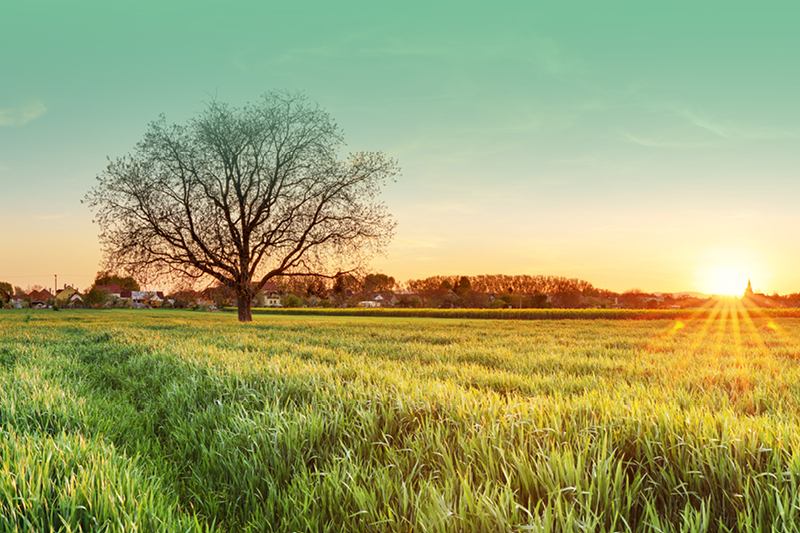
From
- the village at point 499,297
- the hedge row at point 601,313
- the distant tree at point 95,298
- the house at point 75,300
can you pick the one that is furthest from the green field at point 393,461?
the house at point 75,300

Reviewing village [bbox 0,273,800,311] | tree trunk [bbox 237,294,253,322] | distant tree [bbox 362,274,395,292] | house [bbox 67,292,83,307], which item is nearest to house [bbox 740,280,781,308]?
village [bbox 0,273,800,311]

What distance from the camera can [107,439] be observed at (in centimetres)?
343

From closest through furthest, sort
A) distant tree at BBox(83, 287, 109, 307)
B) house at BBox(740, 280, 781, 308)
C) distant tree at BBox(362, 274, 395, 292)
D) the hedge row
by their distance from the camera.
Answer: distant tree at BBox(362, 274, 395, 292) → the hedge row → house at BBox(740, 280, 781, 308) → distant tree at BBox(83, 287, 109, 307)

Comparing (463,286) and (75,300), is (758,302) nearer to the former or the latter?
(463,286)

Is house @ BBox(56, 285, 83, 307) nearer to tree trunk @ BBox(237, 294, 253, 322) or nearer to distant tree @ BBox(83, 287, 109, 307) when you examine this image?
distant tree @ BBox(83, 287, 109, 307)

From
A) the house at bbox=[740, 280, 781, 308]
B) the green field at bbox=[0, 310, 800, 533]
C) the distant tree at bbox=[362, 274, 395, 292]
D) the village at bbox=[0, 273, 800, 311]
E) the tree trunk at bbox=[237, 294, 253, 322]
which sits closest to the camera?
the green field at bbox=[0, 310, 800, 533]

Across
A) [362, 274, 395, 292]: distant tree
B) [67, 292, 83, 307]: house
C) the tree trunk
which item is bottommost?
[67, 292, 83, 307]: house

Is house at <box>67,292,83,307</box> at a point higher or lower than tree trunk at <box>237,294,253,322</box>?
lower

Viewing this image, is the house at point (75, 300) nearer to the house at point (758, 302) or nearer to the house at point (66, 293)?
the house at point (66, 293)

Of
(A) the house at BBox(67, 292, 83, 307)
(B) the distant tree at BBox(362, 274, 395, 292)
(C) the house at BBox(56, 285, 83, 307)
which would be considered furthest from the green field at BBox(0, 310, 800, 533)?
(C) the house at BBox(56, 285, 83, 307)

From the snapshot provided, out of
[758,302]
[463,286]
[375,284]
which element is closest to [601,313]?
[375,284]

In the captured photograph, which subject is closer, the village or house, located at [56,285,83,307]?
the village

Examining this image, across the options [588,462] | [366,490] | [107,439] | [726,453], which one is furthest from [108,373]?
[726,453]

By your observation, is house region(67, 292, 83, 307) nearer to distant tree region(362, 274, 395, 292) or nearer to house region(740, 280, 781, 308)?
distant tree region(362, 274, 395, 292)
